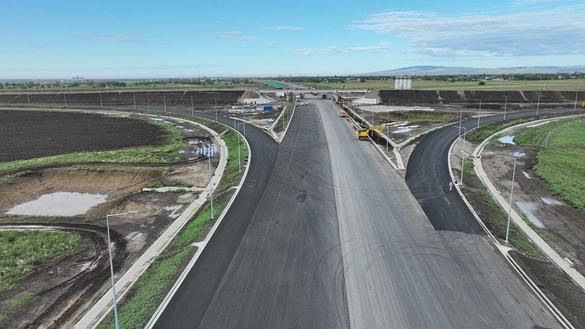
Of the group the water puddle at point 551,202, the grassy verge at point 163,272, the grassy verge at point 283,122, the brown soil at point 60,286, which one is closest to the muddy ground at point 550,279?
the water puddle at point 551,202

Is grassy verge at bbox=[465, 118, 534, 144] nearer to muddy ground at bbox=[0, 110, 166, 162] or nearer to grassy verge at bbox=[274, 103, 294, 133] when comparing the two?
grassy verge at bbox=[274, 103, 294, 133]

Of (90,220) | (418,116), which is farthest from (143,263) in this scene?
(418,116)

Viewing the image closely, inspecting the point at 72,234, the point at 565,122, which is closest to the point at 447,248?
the point at 72,234

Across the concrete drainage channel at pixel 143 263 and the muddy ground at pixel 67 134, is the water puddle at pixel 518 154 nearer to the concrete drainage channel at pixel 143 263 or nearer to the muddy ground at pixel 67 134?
the concrete drainage channel at pixel 143 263

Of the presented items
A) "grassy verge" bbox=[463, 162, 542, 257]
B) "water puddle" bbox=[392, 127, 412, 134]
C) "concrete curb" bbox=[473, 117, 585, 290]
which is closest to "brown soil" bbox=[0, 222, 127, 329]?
"grassy verge" bbox=[463, 162, 542, 257]

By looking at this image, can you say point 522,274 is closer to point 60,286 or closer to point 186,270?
point 186,270
